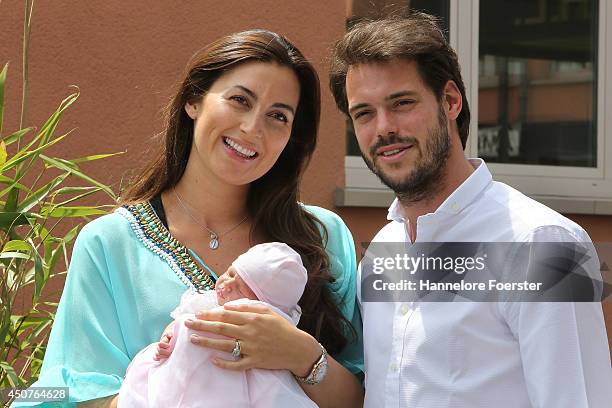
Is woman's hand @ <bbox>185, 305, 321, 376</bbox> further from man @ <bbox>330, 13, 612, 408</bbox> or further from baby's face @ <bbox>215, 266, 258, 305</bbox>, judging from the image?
man @ <bbox>330, 13, 612, 408</bbox>

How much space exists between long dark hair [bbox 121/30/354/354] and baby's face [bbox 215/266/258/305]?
10.7 inches

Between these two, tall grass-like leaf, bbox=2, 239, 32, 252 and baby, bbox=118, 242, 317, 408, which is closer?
baby, bbox=118, 242, 317, 408

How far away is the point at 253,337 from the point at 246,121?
0.58 m

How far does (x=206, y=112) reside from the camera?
9.30 ft

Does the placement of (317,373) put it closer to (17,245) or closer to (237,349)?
(237,349)

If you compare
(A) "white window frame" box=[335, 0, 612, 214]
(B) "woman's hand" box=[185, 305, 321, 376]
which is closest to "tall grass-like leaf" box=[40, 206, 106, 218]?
(B) "woman's hand" box=[185, 305, 321, 376]

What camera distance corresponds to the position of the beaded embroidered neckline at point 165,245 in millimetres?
2758

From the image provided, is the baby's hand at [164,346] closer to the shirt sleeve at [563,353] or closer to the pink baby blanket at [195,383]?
the pink baby blanket at [195,383]

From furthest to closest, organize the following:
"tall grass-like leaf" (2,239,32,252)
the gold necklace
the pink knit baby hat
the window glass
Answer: the window glass → "tall grass-like leaf" (2,239,32,252) → the gold necklace → the pink knit baby hat

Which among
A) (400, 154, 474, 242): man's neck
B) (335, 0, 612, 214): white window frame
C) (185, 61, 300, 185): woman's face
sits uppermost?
(185, 61, 300, 185): woman's face

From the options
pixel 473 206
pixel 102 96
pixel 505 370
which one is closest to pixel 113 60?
pixel 102 96

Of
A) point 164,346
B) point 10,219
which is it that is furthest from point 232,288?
point 10,219

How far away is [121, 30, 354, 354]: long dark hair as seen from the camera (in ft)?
9.27

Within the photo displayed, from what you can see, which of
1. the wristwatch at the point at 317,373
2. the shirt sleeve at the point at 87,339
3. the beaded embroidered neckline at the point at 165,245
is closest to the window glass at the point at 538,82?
the beaded embroidered neckline at the point at 165,245
